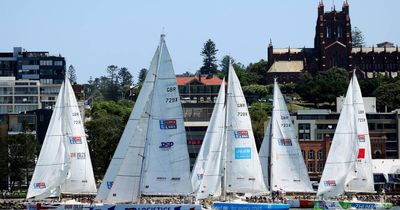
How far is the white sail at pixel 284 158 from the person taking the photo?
258ft

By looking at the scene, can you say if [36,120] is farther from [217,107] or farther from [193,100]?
[217,107]

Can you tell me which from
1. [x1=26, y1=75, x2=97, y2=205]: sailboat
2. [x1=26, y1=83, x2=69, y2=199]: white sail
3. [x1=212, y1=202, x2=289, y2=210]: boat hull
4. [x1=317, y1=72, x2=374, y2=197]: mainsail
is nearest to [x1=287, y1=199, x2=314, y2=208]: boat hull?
[x1=317, y1=72, x2=374, y2=197]: mainsail

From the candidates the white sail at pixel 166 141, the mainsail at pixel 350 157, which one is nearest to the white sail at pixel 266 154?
the mainsail at pixel 350 157

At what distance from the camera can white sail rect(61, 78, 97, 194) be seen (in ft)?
248

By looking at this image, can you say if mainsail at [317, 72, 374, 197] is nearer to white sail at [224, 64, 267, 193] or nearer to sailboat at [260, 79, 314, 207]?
sailboat at [260, 79, 314, 207]

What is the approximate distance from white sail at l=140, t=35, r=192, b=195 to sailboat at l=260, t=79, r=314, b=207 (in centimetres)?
1621

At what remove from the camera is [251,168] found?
7394 cm

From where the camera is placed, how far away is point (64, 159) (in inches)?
2972

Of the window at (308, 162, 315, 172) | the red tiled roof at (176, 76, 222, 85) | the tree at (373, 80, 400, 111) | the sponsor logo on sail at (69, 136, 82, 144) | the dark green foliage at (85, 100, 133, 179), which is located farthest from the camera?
the red tiled roof at (176, 76, 222, 85)

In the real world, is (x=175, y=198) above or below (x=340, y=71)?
below

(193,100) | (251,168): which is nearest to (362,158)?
(251,168)

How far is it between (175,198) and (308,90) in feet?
371

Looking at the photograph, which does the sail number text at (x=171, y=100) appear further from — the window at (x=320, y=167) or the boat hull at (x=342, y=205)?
the window at (x=320, y=167)

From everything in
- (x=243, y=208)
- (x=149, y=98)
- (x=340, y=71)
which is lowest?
(x=243, y=208)
